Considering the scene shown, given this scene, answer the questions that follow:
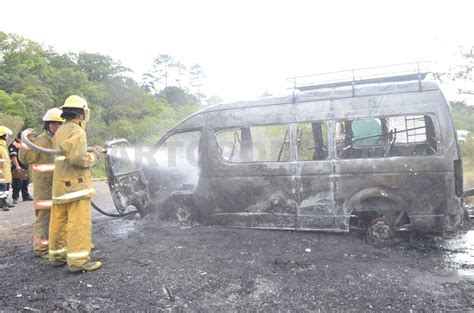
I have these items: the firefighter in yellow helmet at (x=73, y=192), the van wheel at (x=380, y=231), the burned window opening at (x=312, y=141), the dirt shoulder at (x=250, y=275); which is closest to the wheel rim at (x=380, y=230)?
the van wheel at (x=380, y=231)

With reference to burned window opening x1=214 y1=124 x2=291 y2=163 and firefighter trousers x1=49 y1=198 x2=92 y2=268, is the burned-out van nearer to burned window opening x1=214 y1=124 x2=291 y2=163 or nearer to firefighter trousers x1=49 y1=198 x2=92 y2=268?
burned window opening x1=214 y1=124 x2=291 y2=163

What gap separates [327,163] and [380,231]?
1194 millimetres

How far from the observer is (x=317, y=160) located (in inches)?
197

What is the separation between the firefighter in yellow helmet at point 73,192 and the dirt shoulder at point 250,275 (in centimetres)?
31

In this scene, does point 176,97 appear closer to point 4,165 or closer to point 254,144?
point 4,165

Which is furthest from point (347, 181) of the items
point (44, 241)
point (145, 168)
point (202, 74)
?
point (202, 74)

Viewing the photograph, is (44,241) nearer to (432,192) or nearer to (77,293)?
(77,293)

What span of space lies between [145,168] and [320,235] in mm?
3378

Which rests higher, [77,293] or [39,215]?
[39,215]

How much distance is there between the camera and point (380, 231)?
4.73m

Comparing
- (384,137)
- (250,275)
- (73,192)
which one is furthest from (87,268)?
(384,137)

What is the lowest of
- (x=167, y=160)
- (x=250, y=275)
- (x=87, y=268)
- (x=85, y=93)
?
(x=250, y=275)

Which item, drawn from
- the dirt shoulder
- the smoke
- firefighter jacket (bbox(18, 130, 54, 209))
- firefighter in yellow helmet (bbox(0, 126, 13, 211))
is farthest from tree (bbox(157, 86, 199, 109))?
the dirt shoulder

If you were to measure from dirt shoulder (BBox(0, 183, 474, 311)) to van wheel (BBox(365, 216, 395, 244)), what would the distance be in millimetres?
162
